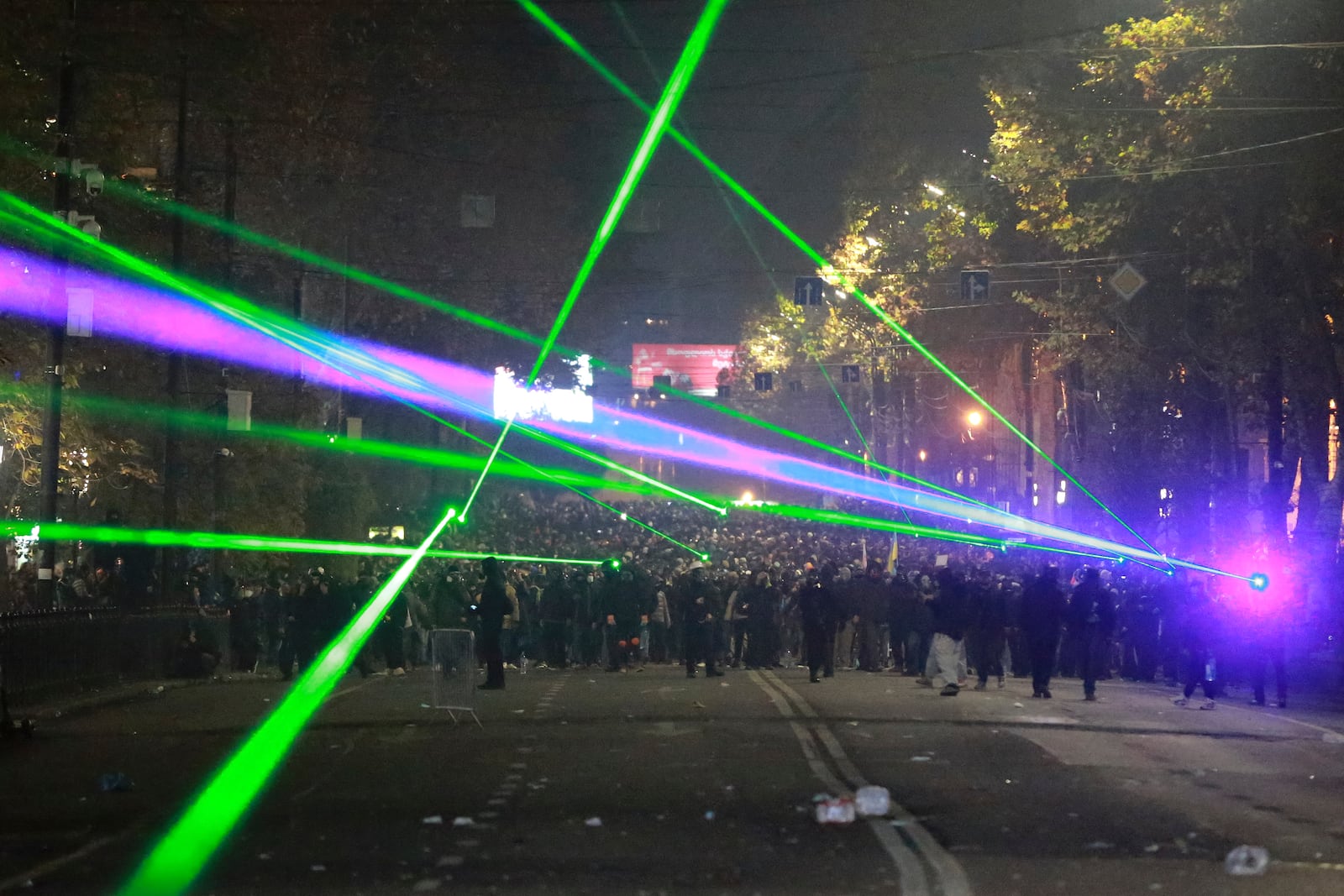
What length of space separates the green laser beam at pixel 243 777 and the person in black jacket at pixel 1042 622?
29.9 ft

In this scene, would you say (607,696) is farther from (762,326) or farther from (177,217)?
(762,326)

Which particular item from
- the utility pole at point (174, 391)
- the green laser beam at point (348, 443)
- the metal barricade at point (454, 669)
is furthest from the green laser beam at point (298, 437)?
the metal barricade at point (454, 669)

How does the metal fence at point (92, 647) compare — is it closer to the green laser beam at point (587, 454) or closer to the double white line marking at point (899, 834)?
the double white line marking at point (899, 834)

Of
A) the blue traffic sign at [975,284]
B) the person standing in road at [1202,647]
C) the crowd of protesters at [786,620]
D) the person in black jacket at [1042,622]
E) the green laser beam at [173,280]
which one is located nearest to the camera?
the person standing in road at [1202,647]

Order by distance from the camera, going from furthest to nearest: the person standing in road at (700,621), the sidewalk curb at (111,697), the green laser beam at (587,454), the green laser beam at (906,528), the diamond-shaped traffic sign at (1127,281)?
the green laser beam at (587,454) → the green laser beam at (906,528) → the diamond-shaped traffic sign at (1127,281) → the person standing in road at (700,621) → the sidewalk curb at (111,697)

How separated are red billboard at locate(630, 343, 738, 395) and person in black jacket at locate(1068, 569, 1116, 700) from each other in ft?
221

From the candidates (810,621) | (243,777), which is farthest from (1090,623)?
(243,777)

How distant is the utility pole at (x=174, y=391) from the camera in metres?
26.9

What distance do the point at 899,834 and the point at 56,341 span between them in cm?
1623

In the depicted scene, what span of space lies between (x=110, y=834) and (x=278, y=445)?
74.4 ft

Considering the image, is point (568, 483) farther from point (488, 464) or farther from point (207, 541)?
point (207, 541)

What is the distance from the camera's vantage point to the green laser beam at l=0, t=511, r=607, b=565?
25.6 meters

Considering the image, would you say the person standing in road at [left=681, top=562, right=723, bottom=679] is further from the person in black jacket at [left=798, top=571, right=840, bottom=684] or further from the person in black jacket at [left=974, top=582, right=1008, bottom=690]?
the person in black jacket at [left=974, top=582, right=1008, bottom=690]

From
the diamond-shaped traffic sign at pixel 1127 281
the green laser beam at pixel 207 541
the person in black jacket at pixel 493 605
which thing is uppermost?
the diamond-shaped traffic sign at pixel 1127 281
